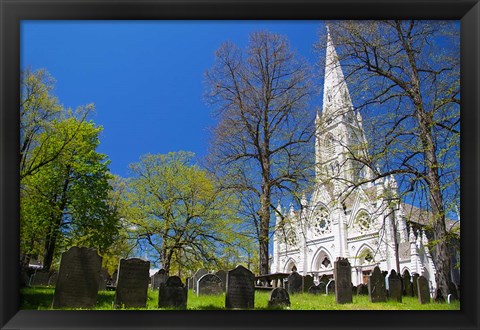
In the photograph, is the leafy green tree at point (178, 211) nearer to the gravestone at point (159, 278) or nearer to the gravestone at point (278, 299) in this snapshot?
the gravestone at point (159, 278)

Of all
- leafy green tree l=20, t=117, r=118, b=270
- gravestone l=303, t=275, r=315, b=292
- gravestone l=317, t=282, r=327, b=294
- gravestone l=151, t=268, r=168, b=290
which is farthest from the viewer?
gravestone l=151, t=268, r=168, b=290

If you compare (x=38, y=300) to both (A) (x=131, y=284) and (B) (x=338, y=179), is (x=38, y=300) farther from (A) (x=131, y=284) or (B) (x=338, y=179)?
(B) (x=338, y=179)

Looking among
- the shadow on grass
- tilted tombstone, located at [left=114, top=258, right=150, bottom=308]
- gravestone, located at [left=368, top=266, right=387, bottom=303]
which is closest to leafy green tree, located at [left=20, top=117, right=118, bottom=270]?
the shadow on grass

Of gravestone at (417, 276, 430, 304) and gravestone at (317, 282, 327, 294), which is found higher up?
gravestone at (417, 276, 430, 304)

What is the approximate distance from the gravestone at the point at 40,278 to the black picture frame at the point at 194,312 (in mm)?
5813

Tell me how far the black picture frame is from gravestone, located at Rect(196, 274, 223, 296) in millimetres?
4193

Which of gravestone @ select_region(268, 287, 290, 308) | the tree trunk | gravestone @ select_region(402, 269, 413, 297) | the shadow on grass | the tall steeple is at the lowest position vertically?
gravestone @ select_region(402, 269, 413, 297)

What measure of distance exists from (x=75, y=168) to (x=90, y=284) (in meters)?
4.97

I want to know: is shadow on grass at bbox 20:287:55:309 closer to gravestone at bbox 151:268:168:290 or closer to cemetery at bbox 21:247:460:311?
cemetery at bbox 21:247:460:311

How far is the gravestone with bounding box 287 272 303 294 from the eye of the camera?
10180mm

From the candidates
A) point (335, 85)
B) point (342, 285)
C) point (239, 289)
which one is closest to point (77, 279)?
point (239, 289)

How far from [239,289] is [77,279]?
7.63 ft
